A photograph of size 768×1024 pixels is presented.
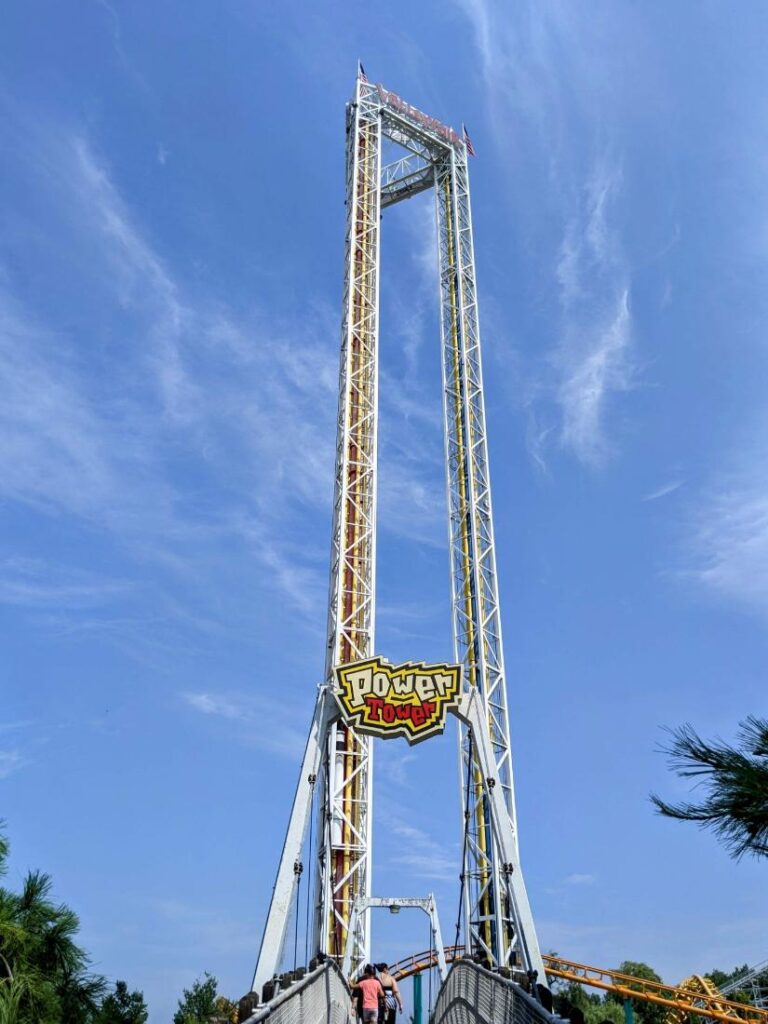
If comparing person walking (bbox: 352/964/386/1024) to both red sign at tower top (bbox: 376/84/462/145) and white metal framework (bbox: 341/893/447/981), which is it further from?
red sign at tower top (bbox: 376/84/462/145)

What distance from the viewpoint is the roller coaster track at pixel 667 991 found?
1014 inches

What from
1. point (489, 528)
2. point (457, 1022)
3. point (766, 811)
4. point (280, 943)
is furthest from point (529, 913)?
point (489, 528)

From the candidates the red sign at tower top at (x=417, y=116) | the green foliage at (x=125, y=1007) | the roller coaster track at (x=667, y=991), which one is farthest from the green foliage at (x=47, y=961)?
the red sign at tower top at (x=417, y=116)

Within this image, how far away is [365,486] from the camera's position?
30.5m

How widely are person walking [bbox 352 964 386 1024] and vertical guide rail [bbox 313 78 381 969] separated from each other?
577 centimetres

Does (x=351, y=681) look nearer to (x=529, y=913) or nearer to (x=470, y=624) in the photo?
(x=529, y=913)

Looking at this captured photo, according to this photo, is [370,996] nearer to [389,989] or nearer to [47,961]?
[389,989]

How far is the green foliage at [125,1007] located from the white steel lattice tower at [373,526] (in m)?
4.93

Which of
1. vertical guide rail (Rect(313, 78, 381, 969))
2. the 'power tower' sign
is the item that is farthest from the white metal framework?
the 'power tower' sign

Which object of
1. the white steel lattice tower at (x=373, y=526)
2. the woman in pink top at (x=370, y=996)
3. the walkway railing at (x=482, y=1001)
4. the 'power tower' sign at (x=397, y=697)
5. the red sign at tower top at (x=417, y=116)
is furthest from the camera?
the red sign at tower top at (x=417, y=116)

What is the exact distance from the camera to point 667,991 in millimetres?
28125

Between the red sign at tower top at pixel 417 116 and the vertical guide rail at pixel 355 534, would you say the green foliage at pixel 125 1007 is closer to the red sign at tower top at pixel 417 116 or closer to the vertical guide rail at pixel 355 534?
the vertical guide rail at pixel 355 534

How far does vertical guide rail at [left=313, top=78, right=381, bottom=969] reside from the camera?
961 inches

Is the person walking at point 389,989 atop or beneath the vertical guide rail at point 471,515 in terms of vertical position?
beneath
